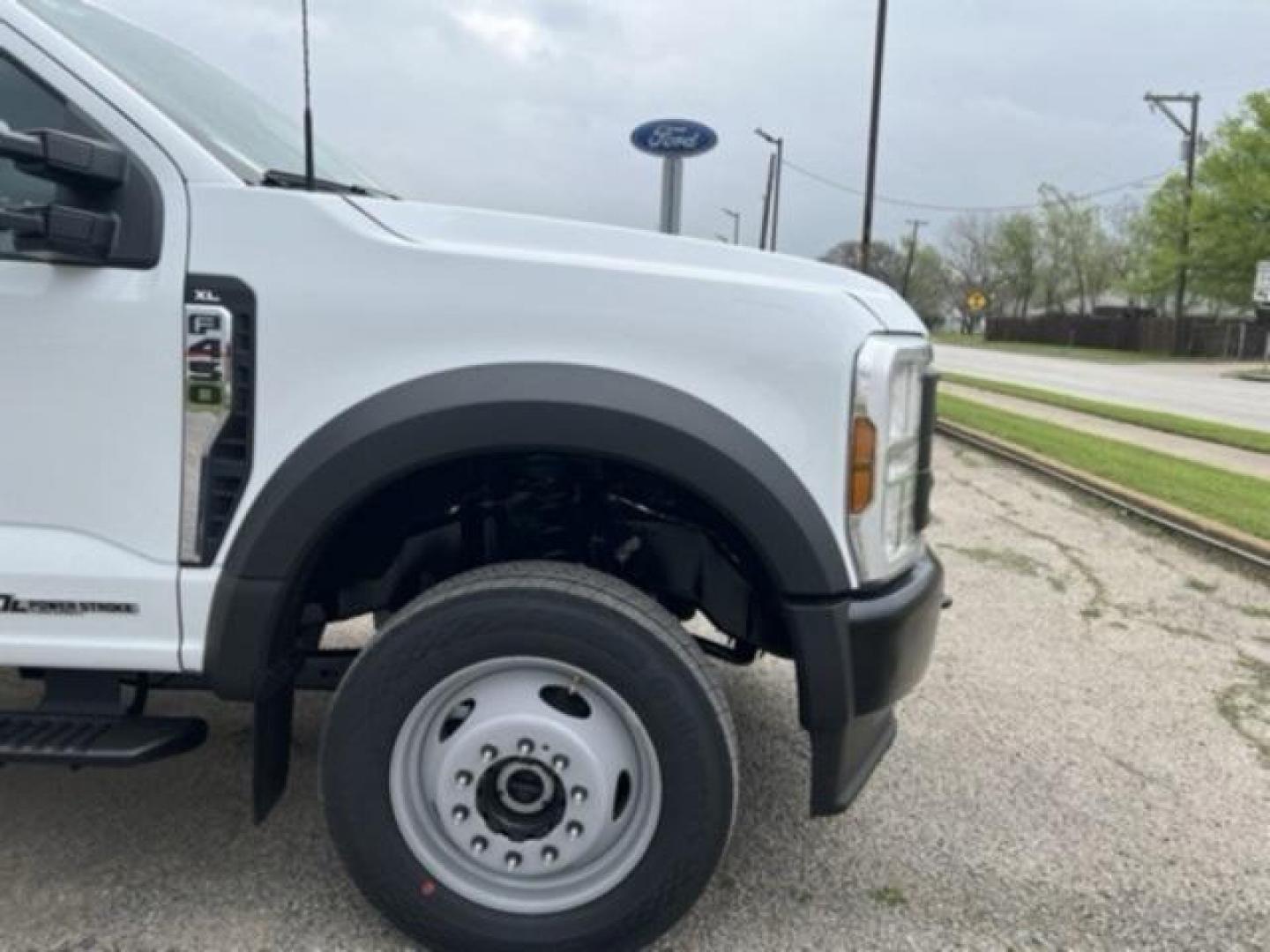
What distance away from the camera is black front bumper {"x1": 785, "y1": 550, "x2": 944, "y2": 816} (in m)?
2.40

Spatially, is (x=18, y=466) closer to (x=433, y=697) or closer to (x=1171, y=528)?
(x=433, y=697)

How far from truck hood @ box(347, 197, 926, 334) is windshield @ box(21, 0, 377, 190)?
38cm

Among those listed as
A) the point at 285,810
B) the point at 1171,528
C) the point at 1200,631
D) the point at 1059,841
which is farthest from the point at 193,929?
the point at 1171,528

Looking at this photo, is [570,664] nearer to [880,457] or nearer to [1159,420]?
[880,457]

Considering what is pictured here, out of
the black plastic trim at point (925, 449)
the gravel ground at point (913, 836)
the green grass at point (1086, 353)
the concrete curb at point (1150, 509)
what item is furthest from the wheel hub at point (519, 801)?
the green grass at point (1086, 353)

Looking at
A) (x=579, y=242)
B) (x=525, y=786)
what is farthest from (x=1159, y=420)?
(x=525, y=786)

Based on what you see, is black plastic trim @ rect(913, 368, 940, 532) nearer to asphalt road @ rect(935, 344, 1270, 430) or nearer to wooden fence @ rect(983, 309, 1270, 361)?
asphalt road @ rect(935, 344, 1270, 430)

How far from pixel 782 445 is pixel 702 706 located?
0.59m

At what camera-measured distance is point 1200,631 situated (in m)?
5.28

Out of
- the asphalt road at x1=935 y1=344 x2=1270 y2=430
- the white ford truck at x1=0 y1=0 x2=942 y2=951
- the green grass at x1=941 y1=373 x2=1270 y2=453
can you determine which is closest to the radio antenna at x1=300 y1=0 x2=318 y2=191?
the white ford truck at x1=0 y1=0 x2=942 y2=951

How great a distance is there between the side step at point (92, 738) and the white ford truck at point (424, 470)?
10 mm

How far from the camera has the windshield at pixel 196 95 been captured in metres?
2.52

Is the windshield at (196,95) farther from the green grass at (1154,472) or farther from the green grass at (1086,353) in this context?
the green grass at (1086,353)

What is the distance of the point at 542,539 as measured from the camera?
115 inches
